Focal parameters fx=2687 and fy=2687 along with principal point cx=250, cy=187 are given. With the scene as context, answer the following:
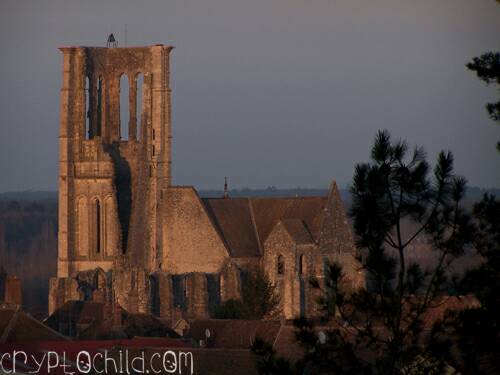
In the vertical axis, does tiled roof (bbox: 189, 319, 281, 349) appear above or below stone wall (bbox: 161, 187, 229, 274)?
below

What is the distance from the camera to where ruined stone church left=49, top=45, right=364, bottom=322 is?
309 ft

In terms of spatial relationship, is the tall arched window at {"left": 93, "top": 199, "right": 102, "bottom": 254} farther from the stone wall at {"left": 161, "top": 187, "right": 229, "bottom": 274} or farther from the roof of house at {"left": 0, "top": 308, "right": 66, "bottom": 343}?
the roof of house at {"left": 0, "top": 308, "right": 66, "bottom": 343}

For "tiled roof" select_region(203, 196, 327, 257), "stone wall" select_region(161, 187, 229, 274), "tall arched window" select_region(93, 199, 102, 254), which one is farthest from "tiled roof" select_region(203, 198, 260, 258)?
"tall arched window" select_region(93, 199, 102, 254)

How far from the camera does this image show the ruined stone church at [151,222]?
94250 millimetres

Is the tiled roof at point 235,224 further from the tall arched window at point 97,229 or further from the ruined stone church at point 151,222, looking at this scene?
the tall arched window at point 97,229

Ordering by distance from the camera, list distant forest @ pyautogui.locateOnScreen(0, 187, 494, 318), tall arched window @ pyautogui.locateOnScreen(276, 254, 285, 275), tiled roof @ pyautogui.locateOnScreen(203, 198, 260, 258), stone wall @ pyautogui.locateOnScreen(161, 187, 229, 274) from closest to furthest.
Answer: tall arched window @ pyautogui.locateOnScreen(276, 254, 285, 275) < stone wall @ pyautogui.locateOnScreen(161, 187, 229, 274) < tiled roof @ pyautogui.locateOnScreen(203, 198, 260, 258) < distant forest @ pyautogui.locateOnScreen(0, 187, 494, 318)

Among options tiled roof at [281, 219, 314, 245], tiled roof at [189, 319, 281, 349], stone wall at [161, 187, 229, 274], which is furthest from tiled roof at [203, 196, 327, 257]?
tiled roof at [189, 319, 281, 349]

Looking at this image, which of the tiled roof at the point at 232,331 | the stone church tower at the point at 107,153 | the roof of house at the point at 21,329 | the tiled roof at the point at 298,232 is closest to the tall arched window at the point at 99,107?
the stone church tower at the point at 107,153

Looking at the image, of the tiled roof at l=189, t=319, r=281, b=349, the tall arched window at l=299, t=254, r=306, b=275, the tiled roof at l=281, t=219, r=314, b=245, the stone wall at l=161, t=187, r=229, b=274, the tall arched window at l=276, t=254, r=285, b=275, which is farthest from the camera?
the stone wall at l=161, t=187, r=229, b=274

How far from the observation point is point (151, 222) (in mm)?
97312

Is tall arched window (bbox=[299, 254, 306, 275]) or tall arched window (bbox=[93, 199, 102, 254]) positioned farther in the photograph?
tall arched window (bbox=[93, 199, 102, 254])

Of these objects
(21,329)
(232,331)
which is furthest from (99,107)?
(21,329)

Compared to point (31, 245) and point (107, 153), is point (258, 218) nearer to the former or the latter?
point (107, 153)

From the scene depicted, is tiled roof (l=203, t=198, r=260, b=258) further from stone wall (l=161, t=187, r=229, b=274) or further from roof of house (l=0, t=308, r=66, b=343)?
roof of house (l=0, t=308, r=66, b=343)
